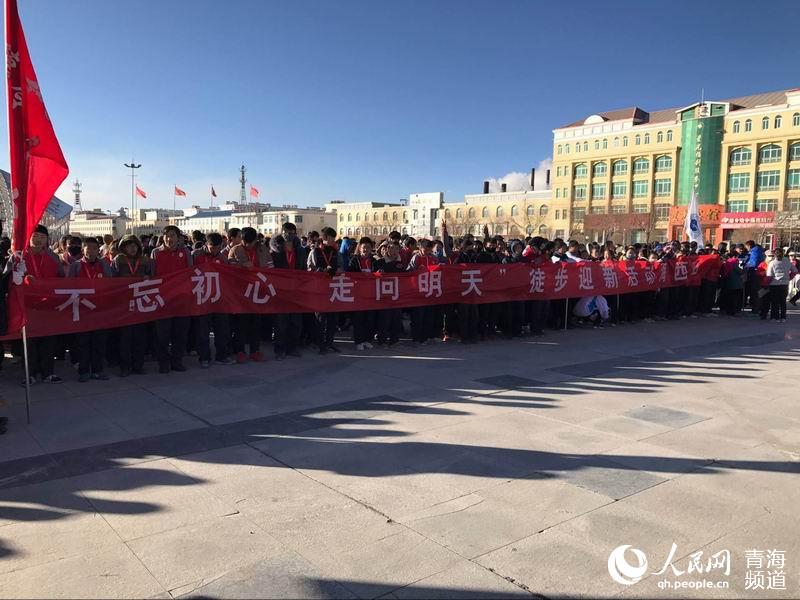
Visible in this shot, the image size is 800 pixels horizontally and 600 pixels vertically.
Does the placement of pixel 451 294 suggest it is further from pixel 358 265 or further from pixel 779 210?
pixel 779 210

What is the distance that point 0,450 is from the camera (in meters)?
5.05

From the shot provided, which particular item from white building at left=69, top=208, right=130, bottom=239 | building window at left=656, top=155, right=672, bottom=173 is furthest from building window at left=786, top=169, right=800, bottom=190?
white building at left=69, top=208, right=130, bottom=239

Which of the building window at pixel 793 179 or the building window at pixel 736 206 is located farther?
the building window at pixel 736 206

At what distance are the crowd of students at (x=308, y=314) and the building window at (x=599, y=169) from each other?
8720cm

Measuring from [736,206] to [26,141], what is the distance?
9192cm

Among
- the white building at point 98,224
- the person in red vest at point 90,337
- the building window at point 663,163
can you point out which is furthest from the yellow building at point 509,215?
the person in red vest at point 90,337

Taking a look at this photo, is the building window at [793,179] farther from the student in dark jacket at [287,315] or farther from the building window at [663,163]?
the student in dark jacket at [287,315]

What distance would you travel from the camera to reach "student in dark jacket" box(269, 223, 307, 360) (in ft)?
30.2

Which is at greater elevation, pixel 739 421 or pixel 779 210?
pixel 779 210

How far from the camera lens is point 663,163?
295 ft

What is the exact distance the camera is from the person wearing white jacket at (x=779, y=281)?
14242 millimetres

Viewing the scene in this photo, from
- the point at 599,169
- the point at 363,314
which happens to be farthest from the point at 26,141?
the point at 599,169

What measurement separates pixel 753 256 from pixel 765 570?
15.1 meters

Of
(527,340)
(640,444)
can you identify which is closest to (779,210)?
(527,340)
